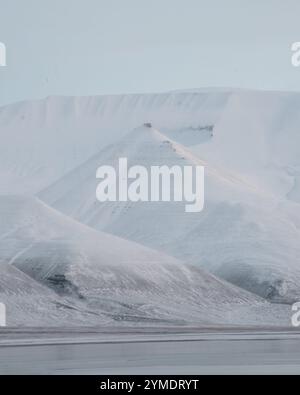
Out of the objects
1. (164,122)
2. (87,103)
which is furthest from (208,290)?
(87,103)

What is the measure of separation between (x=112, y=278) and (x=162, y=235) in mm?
20761

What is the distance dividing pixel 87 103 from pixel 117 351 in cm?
13426

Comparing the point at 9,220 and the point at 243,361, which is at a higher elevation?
the point at 9,220

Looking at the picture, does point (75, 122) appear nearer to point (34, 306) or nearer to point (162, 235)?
point (162, 235)

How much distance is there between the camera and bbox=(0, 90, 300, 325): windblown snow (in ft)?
217

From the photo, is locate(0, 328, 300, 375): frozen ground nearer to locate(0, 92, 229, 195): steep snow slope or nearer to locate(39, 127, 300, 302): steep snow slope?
locate(39, 127, 300, 302): steep snow slope

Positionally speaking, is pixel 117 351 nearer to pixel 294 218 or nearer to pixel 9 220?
pixel 9 220

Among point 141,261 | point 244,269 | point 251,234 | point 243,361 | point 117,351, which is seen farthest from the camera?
point 251,234

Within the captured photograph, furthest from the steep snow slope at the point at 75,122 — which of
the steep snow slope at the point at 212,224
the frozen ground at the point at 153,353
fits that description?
the frozen ground at the point at 153,353

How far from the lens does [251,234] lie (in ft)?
281

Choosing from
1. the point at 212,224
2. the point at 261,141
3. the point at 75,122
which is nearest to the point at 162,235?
the point at 212,224

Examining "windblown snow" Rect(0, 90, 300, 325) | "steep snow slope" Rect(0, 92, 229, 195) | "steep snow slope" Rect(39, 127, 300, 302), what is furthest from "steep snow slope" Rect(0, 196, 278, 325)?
"steep snow slope" Rect(0, 92, 229, 195)

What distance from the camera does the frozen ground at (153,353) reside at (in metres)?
32.5
